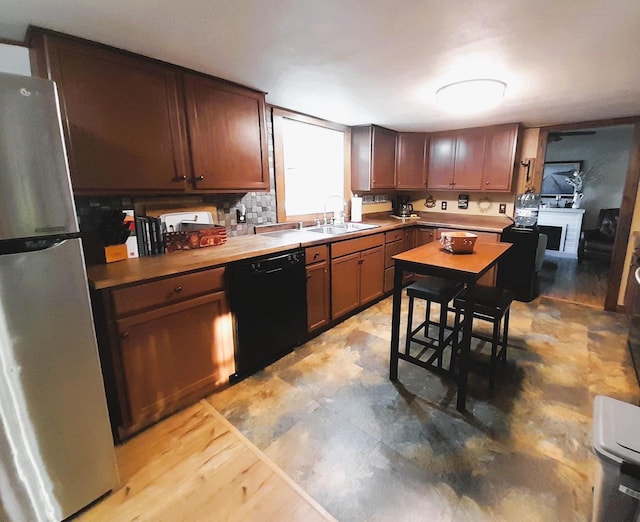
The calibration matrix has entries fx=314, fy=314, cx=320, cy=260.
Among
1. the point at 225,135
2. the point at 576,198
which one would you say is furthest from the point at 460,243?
the point at 576,198

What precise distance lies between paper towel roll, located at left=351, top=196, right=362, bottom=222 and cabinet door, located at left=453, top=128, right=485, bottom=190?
1.40m

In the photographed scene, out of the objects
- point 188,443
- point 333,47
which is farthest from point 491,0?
point 188,443

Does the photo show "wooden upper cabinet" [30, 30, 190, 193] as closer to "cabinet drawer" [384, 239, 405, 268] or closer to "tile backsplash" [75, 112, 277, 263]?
"tile backsplash" [75, 112, 277, 263]

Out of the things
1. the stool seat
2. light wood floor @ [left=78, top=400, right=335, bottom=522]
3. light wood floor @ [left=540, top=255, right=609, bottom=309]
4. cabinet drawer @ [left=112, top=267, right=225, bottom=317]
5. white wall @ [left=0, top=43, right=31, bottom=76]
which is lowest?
light wood floor @ [left=78, top=400, right=335, bottom=522]

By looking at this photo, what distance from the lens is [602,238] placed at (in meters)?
5.35

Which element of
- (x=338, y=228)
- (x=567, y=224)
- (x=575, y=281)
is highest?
(x=338, y=228)

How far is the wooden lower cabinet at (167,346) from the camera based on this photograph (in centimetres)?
167

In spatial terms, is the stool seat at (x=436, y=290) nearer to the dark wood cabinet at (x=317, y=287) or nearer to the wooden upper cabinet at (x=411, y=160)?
the dark wood cabinet at (x=317, y=287)

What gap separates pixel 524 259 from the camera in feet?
12.1

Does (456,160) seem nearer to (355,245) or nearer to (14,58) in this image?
(355,245)

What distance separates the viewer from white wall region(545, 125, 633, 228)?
19.5 feet

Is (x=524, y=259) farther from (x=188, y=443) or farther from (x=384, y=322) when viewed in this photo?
(x=188, y=443)

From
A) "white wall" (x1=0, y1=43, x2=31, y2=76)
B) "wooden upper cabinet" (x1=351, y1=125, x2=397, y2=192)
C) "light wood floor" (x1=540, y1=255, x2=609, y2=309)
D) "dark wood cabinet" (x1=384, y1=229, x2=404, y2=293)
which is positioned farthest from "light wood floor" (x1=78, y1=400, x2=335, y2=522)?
"light wood floor" (x1=540, y1=255, x2=609, y2=309)

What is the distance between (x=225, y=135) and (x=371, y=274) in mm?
2087
